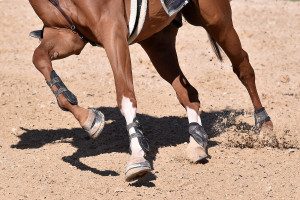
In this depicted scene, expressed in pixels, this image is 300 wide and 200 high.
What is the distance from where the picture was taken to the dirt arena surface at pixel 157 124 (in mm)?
4578

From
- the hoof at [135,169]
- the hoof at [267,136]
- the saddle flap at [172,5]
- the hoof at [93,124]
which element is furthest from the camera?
the hoof at [267,136]

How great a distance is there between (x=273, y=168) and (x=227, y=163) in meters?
0.41

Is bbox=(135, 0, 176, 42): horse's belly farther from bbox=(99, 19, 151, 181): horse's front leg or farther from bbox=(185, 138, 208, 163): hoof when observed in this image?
bbox=(185, 138, 208, 163): hoof

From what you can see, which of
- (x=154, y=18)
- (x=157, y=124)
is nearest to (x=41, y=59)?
(x=154, y=18)

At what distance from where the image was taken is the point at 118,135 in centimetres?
622

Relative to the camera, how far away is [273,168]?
4.94 metres

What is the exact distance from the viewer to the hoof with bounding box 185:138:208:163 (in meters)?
5.21

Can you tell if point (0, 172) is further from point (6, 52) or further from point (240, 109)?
point (6, 52)

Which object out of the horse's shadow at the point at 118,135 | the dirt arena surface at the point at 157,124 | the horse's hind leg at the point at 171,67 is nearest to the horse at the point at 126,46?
the horse's hind leg at the point at 171,67

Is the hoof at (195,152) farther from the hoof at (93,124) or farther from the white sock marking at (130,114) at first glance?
the hoof at (93,124)

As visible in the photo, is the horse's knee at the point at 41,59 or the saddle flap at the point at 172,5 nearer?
the horse's knee at the point at 41,59

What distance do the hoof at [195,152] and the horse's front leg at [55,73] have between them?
1065mm

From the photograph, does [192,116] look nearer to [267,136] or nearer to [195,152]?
[195,152]

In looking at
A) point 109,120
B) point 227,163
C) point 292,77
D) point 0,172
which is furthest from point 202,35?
point 0,172
